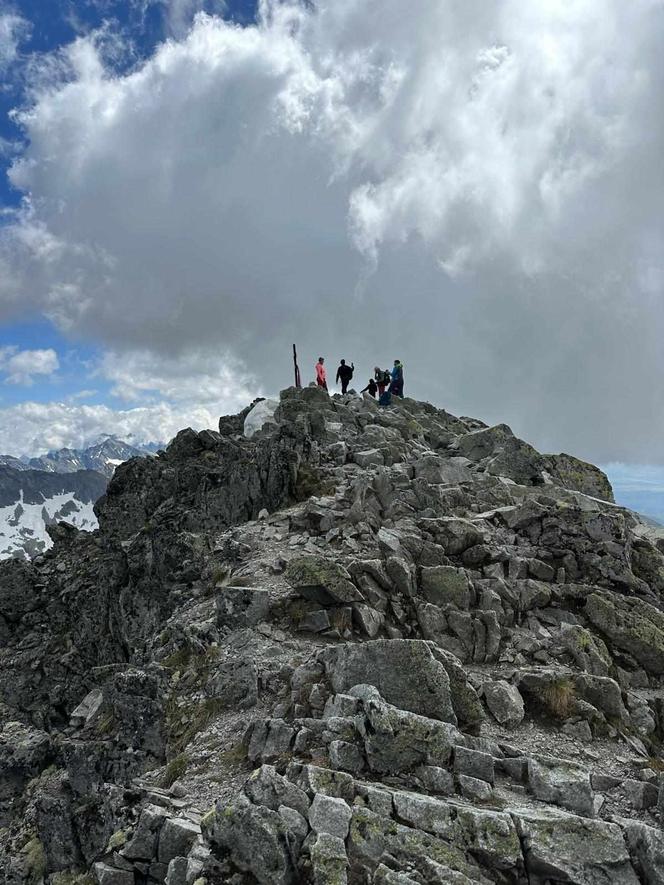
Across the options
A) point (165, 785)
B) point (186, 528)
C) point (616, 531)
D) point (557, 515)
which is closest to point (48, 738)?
point (186, 528)

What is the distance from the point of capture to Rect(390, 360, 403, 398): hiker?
54856 mm

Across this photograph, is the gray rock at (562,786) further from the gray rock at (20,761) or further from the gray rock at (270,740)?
the gray rock at (20,761)

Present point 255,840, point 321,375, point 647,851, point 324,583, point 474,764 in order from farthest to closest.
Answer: point 321,375
point 324,583
point 474,764
point 647,851
point 255,840

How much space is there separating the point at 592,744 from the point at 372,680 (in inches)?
271

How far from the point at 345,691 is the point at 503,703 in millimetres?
4810

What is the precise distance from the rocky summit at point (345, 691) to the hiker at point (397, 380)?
19269 mm

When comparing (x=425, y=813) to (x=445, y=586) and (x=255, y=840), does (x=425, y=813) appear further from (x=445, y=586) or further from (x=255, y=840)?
(x=445, y=586)

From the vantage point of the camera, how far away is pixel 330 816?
30.2 ft

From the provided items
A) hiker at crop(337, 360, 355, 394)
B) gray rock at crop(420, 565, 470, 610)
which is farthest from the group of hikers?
gray rock at crop(420, 565, 470, 610)

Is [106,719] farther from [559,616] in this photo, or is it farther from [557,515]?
[557,515]

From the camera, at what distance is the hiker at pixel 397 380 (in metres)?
54.9

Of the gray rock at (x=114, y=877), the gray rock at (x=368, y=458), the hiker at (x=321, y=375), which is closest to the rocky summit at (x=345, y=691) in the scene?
the gray rock at (x=114, y=877)

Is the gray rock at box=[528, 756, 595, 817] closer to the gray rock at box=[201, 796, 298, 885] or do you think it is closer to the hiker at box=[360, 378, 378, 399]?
the gray rock at box=[201, 796, 298, 885]

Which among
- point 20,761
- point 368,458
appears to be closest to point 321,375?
point 368,458
